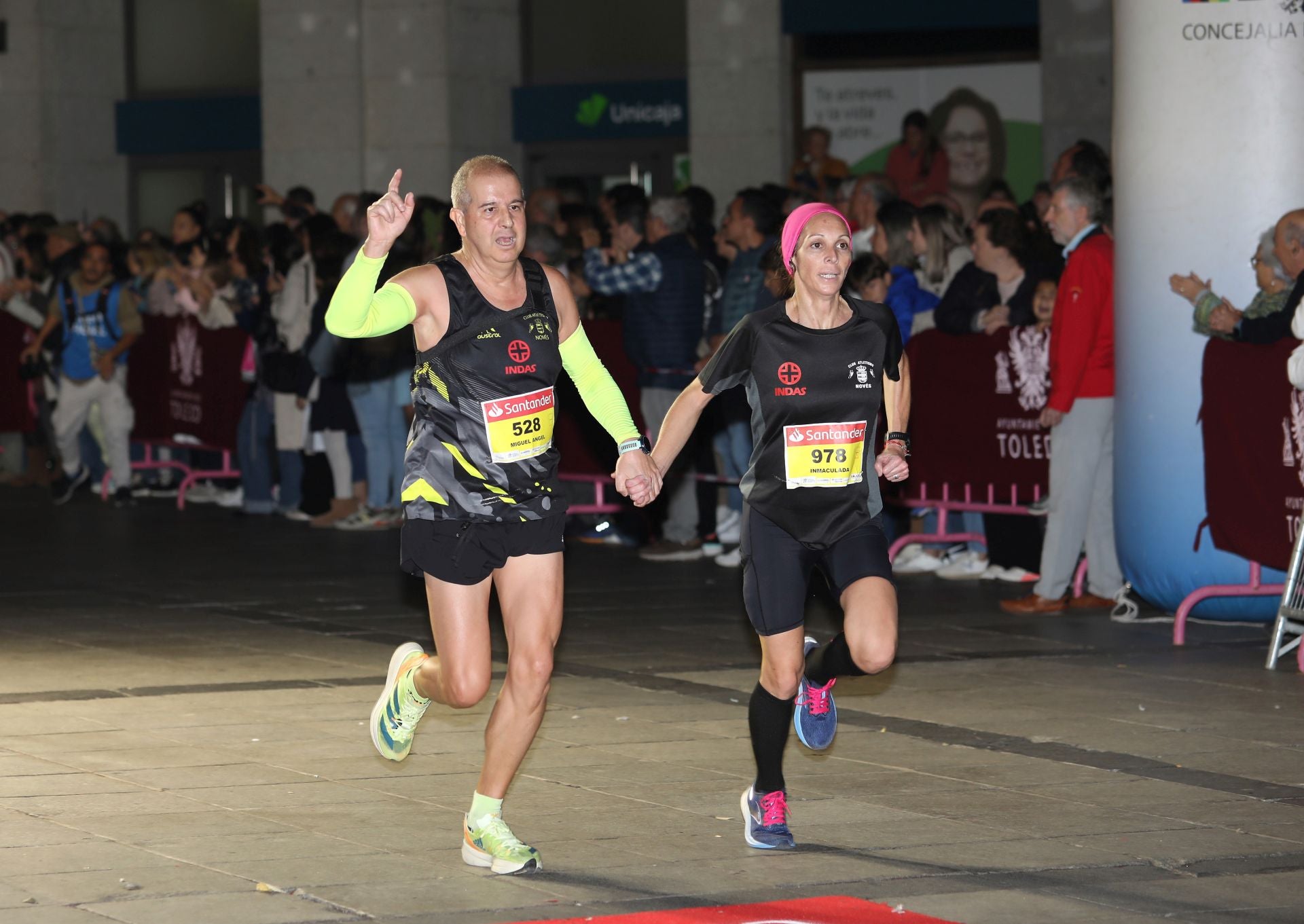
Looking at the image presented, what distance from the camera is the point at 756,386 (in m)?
6.86

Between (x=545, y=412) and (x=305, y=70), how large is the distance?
1910 centimetres

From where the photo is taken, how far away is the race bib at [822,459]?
6.76 m

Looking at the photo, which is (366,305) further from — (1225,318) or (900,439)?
(1225,318)

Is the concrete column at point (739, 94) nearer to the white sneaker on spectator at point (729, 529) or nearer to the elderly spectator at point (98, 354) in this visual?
the elderly spectator at point (98, 354)

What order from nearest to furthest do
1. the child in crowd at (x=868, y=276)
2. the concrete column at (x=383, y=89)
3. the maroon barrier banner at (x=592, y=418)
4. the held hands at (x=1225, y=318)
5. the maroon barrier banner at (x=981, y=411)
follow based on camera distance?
1. the held hands at (x=1225, y=318)
2. the maroon barrier banner at (x=981, y=411)
3. the child in crowd at (x=868, y=276)
4. the maroon barrier banner at (x=592, y=418)
5. the concrete column at (x=383, y=89)

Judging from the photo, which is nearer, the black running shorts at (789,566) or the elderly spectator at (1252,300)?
the black running shorts at (789,566)

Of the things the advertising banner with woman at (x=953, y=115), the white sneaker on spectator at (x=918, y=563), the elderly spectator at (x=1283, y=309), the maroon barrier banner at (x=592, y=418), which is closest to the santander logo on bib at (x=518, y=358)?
the elderly spectator at (x=1283, y=309)

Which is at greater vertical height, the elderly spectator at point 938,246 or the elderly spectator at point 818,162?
the elderly spectator at point 818,162

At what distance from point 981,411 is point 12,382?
34.6ft

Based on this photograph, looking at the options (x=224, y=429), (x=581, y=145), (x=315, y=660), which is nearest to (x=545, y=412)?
(x=315, y=660)

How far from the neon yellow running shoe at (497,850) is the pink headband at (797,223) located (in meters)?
1.98

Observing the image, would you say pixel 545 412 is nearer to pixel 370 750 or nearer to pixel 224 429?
→ pixel 370 750

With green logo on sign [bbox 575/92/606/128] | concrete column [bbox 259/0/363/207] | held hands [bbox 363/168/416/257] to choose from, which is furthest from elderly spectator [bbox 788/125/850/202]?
held hands [bbox 363/168/416/257]

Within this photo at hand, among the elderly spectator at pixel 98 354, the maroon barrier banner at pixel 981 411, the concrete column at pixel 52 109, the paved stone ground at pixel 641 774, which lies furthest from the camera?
the concrete column at pixel 52 109
